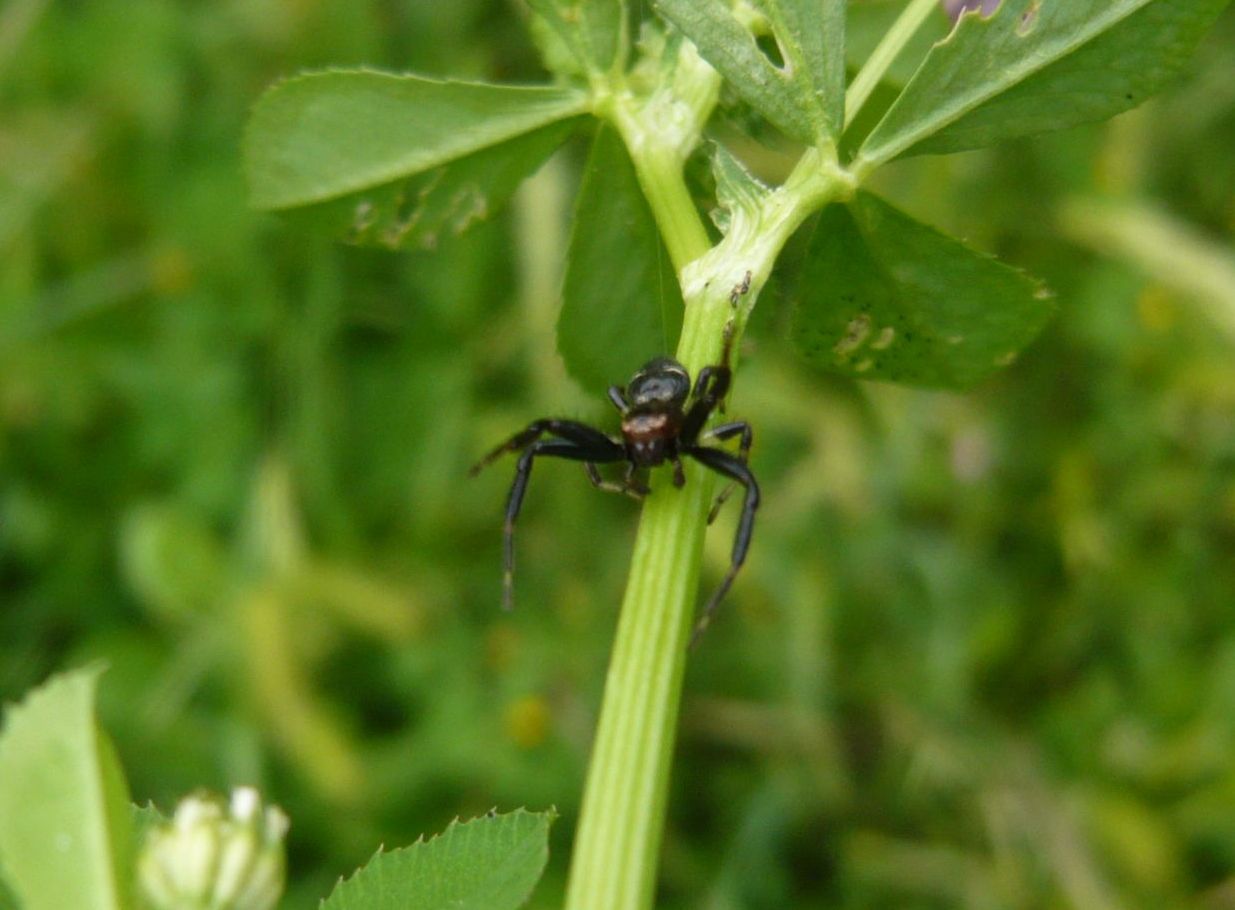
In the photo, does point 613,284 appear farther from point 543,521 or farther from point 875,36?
point 543,521

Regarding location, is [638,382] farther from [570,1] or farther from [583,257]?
[570,1]

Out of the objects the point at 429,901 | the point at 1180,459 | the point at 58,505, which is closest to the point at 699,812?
the point at 1180,459

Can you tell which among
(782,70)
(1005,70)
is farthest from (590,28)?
(1005,70)

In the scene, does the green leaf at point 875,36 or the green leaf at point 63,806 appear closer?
the green leaf at point 63,806

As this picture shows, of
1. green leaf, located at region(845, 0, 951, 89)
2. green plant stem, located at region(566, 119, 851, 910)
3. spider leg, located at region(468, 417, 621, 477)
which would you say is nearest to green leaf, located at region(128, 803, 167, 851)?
green plant stem, located at region(566, 119, 851, 910)

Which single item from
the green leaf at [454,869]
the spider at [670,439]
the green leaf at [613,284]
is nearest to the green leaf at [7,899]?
the green leaf at [454,869]

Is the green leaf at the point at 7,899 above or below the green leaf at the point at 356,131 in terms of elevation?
below

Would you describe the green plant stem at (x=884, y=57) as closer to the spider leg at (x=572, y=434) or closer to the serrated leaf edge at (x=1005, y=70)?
the serrated leaf edge at (x=1005, y=70)
